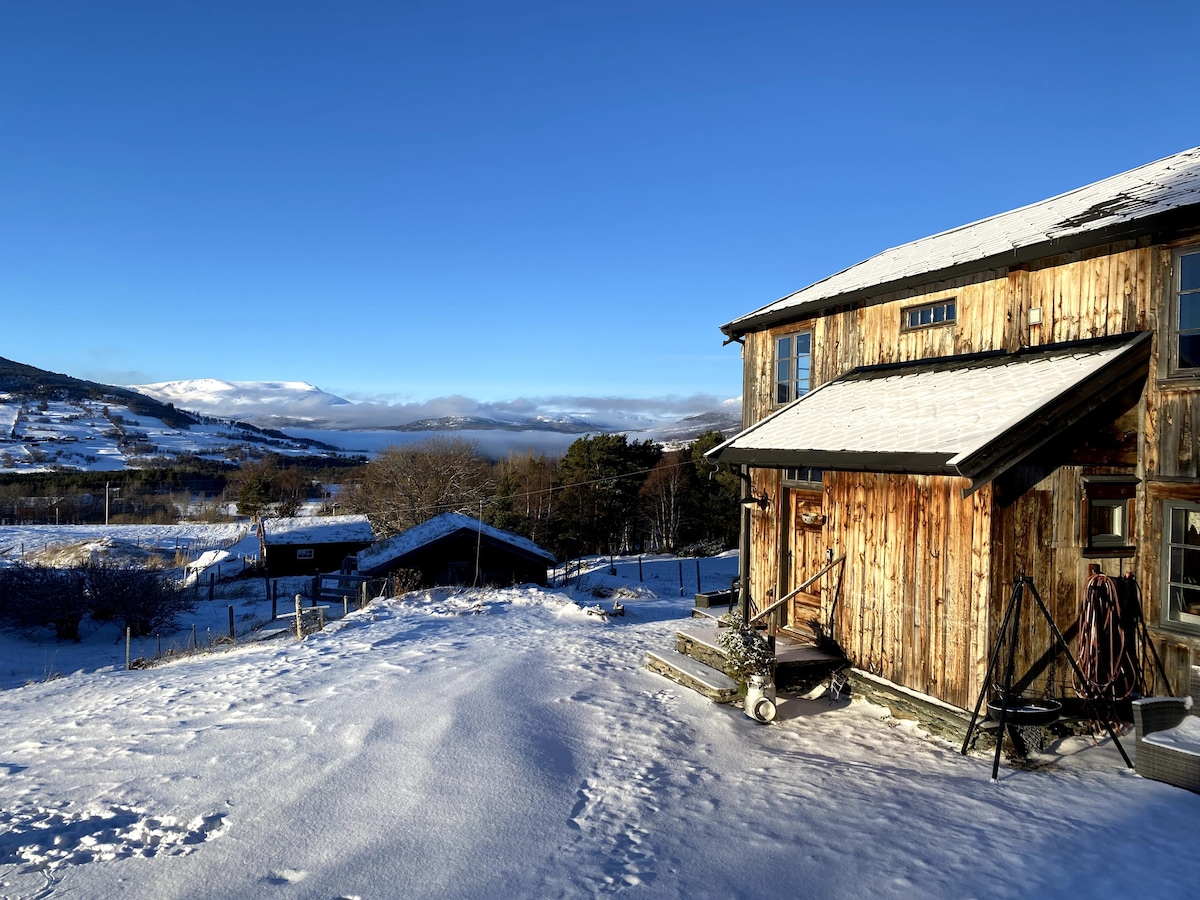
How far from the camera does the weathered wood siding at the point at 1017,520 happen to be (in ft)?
26.0

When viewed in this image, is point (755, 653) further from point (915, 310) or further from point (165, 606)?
point (165, 606)

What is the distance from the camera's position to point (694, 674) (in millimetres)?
10320

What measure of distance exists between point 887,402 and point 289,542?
40177mm

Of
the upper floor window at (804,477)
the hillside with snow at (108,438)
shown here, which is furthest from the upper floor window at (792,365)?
the hillside with snow at (108,438)

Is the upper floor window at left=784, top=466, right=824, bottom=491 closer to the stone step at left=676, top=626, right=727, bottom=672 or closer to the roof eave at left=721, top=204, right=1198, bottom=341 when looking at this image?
the stone step at left=676, top=626, right=727, bottom=672

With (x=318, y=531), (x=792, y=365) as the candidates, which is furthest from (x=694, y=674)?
(x=318, y=531)

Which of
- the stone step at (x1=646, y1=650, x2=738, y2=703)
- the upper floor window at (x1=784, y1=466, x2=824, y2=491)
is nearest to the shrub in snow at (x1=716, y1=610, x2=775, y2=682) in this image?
the stone step at (x1=646, y1=650, x2=738, y2=703)

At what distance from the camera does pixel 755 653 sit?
9.24 metres

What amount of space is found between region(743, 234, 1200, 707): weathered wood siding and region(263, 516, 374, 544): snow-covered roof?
3934cm

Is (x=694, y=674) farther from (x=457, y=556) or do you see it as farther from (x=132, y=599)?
(x=132, y=599)

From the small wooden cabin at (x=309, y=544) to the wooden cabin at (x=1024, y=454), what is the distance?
3772 centimetres

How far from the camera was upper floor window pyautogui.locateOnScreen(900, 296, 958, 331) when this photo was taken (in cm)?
1084

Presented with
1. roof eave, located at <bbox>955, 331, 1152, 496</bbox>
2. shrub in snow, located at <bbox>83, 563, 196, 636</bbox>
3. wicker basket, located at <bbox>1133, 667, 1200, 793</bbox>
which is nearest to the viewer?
wicker basket, located at <bbox>1133, 667, 1200, 793</bbox>

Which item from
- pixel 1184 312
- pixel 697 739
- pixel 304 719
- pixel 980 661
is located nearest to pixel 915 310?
pixel 1184 312
